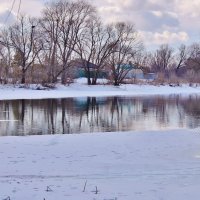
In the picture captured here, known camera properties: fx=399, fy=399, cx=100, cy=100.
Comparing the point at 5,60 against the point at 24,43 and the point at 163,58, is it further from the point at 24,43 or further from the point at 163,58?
the point at 163,58

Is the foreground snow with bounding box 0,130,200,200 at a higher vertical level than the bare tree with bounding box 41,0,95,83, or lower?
lower

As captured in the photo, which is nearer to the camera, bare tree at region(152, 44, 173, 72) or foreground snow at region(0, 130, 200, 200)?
A: foreground snow at region(0, 130, 200, 200)

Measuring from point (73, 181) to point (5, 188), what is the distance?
1416mm

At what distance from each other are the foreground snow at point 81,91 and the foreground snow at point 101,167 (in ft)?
116

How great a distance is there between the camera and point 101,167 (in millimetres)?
9602

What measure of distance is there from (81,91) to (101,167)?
52.7m

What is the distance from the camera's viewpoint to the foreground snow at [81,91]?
169 feet

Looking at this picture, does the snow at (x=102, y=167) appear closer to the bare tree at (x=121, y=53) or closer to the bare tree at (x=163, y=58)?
Answer: the bare tree at (x=121, y=53)

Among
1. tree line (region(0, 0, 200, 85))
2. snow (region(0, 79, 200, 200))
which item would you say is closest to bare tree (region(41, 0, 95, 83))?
tree line (region(0, 0, 200, 85))

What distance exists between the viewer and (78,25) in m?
71.7

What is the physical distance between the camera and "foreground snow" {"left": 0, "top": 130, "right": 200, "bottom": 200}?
7.44 m

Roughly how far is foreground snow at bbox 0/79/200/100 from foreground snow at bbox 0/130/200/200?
116ft

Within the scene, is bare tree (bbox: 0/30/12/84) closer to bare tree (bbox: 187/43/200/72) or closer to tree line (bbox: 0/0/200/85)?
tree line (bbox: 0/0/200/85)

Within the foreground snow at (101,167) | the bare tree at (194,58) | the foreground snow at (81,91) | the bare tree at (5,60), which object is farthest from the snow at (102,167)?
the bare tree at (194,58)
